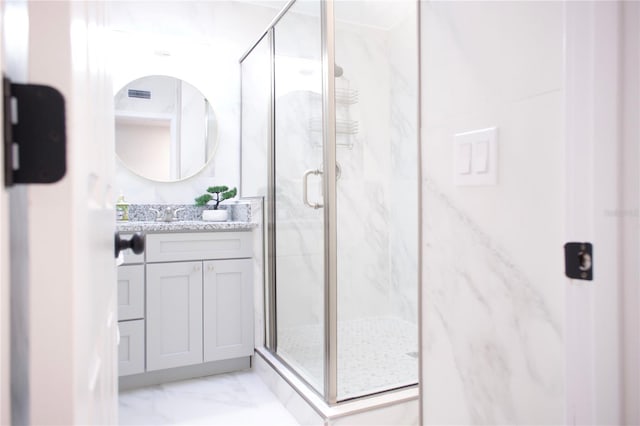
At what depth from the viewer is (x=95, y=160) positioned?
0.54 meters

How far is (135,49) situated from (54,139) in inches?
112

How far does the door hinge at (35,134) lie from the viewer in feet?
1.05

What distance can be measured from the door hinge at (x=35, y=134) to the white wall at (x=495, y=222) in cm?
74

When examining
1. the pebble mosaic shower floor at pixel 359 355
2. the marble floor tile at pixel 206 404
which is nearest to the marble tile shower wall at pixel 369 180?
the pebble mosaic shower floor at pixel 359 355

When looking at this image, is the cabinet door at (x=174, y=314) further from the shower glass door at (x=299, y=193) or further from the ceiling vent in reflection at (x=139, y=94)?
the ceiling vent in reflection at (x=139, y=94)

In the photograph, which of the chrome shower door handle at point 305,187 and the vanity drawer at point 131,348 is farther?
the vanity drawer at point 131,348

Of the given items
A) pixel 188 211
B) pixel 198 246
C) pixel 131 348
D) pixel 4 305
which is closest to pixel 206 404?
pixel 131 348

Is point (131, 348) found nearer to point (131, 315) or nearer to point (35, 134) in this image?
point (131, 315)

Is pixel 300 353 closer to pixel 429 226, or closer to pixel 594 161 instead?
pixel 429 226

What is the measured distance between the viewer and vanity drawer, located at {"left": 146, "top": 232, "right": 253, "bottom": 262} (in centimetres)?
230

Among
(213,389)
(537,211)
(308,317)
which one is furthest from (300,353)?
(537,211)

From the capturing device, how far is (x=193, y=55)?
9.61 ft

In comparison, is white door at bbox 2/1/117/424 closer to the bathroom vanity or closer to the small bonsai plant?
the bathroom vanity

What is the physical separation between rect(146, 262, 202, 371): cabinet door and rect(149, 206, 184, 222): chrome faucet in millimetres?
543
